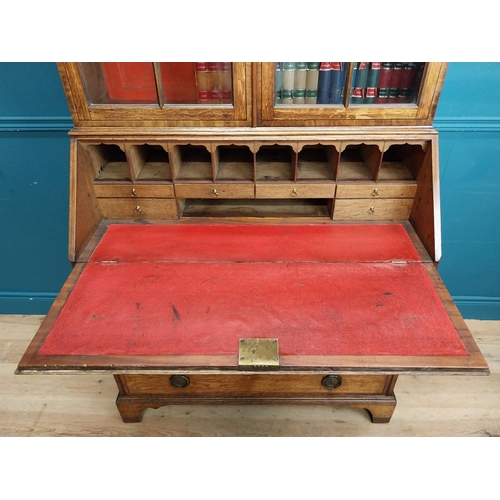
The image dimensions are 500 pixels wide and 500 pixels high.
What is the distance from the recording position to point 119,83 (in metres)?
1.65

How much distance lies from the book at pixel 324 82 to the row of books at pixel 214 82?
38 cm

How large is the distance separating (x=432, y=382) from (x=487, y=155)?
136 centimetres

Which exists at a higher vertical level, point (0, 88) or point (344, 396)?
point (0, 88)

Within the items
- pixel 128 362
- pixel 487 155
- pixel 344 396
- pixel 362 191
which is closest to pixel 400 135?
pixel 362 191

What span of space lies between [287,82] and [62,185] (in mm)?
1498

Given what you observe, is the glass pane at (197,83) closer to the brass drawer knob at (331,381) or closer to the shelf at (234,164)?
the shelf at (234,164)

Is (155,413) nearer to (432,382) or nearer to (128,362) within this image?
(128,362)

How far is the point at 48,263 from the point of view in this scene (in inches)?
103

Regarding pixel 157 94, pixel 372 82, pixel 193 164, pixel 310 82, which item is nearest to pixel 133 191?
pixel 193 164

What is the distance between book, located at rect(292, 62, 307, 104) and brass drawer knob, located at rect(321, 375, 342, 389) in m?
1.22

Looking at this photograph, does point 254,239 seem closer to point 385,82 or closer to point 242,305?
point 242,305

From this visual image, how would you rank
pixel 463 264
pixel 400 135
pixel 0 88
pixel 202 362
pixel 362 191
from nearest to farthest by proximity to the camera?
pixel 202 362 < pixel 400 135 < pixel 362 191 < pixel 0 88 < pixel 463 264

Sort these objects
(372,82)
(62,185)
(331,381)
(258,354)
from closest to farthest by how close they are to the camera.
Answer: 1. (258,354)
2. (372,82)
3. (331,381)
4. (62,185)

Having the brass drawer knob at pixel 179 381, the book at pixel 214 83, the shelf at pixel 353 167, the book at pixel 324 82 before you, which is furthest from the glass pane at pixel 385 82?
the brass drawer knob at pixel 179 381
